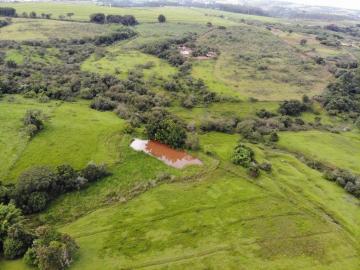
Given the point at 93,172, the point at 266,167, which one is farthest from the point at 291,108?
the point at 93,172

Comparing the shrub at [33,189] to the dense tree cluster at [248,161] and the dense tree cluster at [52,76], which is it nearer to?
the dense tree cluster at [248,161]

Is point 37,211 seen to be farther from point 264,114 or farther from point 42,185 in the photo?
point 264,114

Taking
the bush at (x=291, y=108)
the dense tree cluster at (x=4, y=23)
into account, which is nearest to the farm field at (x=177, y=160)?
the bush at (x=291, y=108)

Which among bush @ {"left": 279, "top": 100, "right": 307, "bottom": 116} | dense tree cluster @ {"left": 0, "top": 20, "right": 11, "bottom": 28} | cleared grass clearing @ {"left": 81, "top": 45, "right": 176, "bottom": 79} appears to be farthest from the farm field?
dense tree cluster @ {"left": 0, "top": 20, "right": 11, "bottom": 28}

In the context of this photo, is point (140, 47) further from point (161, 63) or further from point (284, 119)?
point (284, 119)

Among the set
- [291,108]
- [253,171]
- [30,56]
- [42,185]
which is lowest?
[291,108]
